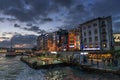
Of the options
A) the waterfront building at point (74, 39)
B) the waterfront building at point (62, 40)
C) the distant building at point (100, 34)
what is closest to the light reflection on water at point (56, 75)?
the distant building at point (100, 34)

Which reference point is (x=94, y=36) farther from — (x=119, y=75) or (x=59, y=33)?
(x=59, y=33)

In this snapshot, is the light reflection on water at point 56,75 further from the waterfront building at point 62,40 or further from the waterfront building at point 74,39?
the waterfront building at point 62,40

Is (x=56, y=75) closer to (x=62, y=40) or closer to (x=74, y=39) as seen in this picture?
(x=74, y=39)

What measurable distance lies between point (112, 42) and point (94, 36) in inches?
416

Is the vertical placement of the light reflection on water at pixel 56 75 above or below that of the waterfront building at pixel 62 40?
below

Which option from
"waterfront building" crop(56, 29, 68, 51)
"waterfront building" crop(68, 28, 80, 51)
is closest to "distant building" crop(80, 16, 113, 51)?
"waterfront building" crop(68, 28, 80, 51)

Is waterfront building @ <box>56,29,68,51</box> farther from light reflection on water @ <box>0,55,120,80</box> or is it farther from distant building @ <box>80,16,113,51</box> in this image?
light reflection on water @ <box>0,55,120,80</box>

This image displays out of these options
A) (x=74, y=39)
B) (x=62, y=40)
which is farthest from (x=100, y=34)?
(x=62, y=40)

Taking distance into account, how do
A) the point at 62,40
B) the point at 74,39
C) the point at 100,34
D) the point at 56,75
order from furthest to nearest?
the point at 62,40
the point at 74,39
the point at 100,34
the point at 56,75

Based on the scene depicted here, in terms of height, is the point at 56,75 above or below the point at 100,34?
below

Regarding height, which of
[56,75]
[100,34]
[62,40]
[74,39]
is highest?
[100,34]

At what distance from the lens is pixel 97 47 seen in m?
101

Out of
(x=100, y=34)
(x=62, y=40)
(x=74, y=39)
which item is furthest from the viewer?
(x=62, y=40)

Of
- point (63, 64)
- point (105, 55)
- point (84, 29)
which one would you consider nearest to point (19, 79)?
point (63, 64)
